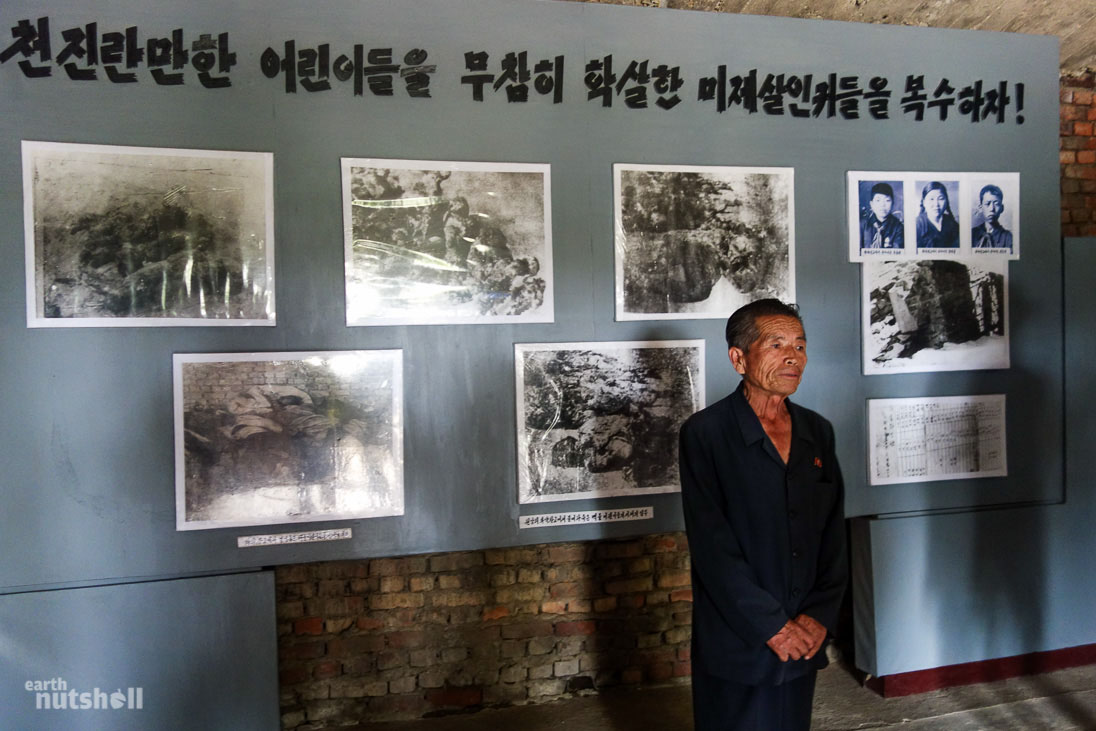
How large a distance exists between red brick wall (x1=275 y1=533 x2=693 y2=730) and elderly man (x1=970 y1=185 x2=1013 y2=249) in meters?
2.07

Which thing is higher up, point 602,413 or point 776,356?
point 776,356

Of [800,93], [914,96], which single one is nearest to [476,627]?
[800,93]

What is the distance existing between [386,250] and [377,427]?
2.16ft

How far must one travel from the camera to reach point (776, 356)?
1955 millimetres

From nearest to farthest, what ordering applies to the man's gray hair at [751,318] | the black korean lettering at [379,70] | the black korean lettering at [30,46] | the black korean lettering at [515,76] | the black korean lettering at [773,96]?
1. the man's gray hair at [751,318]
2. the black korean lettering at [30,46]
3. the black korean lettering at [379,70]
4. the black korean lettering at [515,76]
5. the black korean lettering at [773,96]

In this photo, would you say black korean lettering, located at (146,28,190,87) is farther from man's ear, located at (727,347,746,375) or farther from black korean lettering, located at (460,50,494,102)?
man's ear, located at (727,347,746,375)

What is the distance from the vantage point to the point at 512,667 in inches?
140

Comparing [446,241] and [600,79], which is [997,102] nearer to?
[600,79]

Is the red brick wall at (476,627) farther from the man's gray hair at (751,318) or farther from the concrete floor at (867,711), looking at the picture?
the man's gray hair at (751,318)

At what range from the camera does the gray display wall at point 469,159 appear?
7.65 ft

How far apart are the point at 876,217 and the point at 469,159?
176 cm

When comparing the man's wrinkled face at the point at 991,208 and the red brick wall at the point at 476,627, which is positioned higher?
the man's wrinkled face at the point at 991,208
